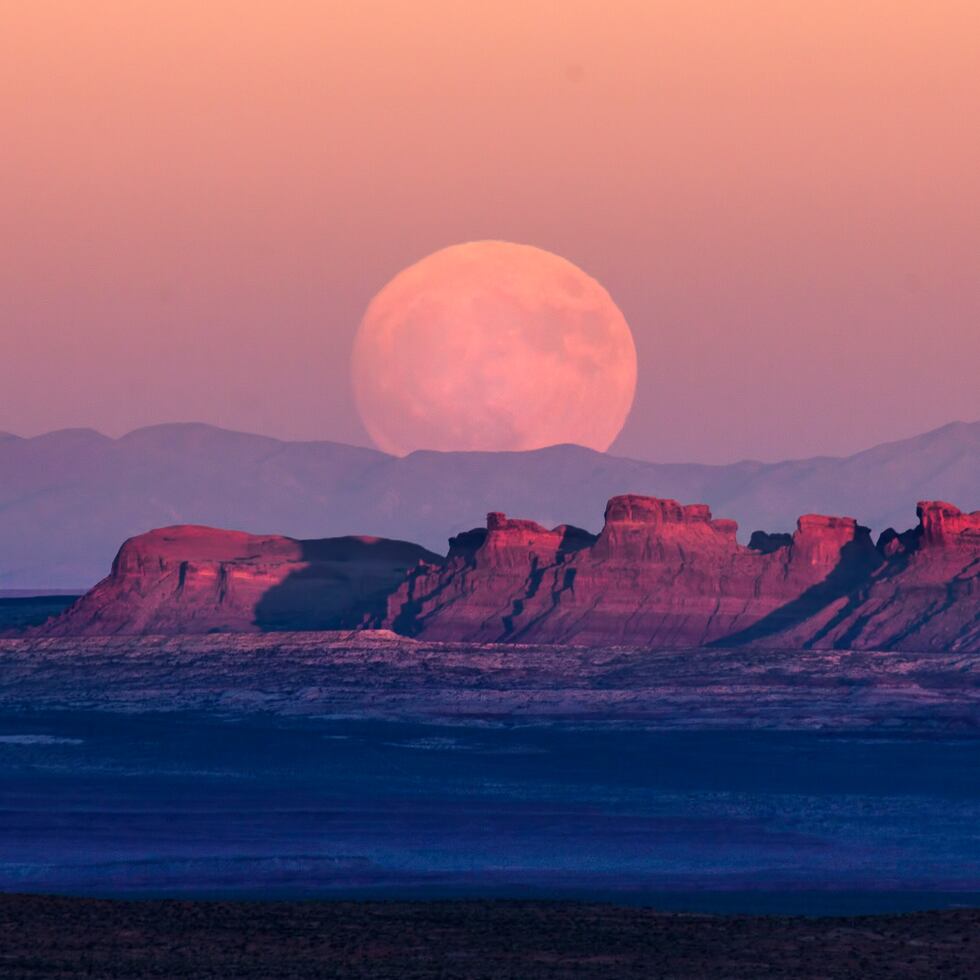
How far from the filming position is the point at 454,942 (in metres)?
35.2

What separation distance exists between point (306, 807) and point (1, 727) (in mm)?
37743

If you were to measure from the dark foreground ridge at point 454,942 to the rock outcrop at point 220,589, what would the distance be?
375 feet

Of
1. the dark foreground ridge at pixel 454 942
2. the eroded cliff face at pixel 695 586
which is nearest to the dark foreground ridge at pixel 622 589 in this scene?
the eroded cliff face at pixel 695 586

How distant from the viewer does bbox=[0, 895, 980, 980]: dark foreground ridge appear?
1294 inches

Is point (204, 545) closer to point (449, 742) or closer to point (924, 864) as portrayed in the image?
point (449, 742)

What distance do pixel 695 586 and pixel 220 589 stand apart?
106 ft

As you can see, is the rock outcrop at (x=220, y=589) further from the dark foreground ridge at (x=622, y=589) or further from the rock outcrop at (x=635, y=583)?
the rock outcrop at (x=635, y=583)

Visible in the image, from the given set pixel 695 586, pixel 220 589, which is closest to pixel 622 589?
pixel 695 586

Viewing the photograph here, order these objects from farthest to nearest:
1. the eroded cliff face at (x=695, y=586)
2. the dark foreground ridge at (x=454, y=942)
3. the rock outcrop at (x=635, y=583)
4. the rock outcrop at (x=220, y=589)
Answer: the rock outcrop at (x=220, y=589)
the rock outcrop at (x=635, y=583)
the eroded cliff face at (x=695, y=586)
the dark foreground ridge at (x=454, y=942)

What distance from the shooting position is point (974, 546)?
5704 inches

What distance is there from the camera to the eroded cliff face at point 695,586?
143 m

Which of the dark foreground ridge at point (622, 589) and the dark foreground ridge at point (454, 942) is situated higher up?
the dark foreground ridge at point (622, 589)

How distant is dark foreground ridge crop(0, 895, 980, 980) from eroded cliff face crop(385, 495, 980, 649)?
103 meters

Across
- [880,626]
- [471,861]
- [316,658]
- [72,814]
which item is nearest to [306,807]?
[72,814]
